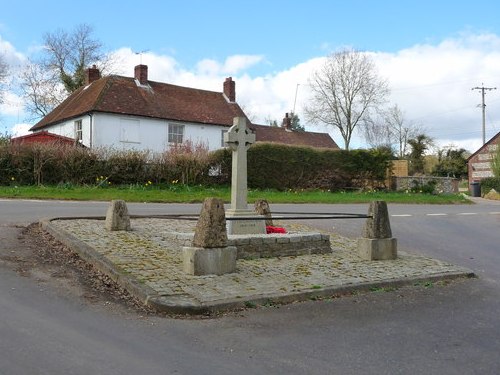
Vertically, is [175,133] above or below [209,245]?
above

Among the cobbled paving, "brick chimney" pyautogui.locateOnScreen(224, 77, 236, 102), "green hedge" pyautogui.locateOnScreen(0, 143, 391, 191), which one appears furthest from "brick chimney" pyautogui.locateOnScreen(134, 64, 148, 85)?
the cobbled paving

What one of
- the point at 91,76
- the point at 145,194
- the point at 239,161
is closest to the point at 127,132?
the point at 91,76

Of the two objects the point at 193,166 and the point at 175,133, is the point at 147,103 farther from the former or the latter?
the point at 193,166

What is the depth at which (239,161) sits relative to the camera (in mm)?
9688

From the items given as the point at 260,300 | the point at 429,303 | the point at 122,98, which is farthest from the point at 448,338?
the point at 122,98

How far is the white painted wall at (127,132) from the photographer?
3297cm

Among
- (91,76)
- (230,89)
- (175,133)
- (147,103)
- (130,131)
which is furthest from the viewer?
(230,89)

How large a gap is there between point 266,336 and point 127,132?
1196 inches

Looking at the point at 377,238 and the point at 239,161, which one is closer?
Result: the point at 377,238

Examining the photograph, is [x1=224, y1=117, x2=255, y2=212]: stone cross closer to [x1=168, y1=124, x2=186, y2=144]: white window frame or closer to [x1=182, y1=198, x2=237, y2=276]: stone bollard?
[x1=182, y1=198, x2=237, y2=276]: stone bollard

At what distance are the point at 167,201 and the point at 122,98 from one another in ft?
55.2

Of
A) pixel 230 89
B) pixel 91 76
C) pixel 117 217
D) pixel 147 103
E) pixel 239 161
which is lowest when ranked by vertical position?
pixel 117 217

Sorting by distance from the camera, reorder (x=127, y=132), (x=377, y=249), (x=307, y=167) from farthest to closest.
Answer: (x=127, y=132) → (x=307, y=167) → (x=377, y=249)

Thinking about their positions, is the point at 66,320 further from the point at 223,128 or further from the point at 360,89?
the point at 360,89
